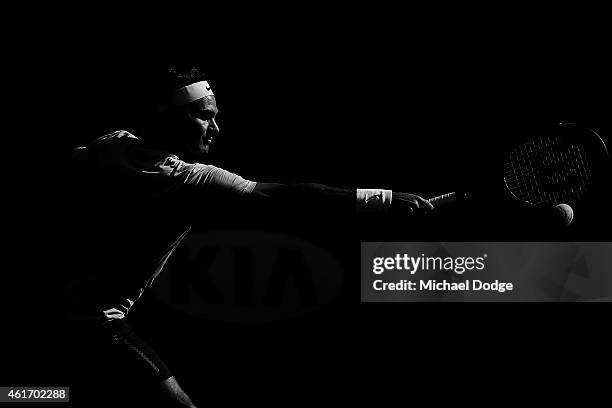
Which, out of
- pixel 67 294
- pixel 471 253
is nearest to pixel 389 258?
pixel 471 253

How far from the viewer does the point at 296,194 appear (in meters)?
3.03

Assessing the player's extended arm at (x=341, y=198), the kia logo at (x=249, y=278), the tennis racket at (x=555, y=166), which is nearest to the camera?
the player's extended arm at (x=341, y=198)

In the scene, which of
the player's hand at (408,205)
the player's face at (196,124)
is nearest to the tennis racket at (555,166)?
the player's hand at (408,205)

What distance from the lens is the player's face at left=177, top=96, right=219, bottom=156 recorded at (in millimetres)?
3328

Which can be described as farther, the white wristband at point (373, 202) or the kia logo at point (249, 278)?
the kia logo at point (249, 278)

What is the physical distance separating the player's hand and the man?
54cm

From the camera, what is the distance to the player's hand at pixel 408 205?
3031 mm

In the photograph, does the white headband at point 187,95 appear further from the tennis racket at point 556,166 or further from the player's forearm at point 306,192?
the tennis racket at point 556,166

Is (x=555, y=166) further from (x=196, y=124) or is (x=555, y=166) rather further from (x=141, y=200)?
(x=141, y=200)

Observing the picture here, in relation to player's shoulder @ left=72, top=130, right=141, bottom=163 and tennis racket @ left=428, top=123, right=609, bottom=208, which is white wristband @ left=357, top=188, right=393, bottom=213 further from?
player's shoulder @ left=72, top=130, right=141, bottom=163

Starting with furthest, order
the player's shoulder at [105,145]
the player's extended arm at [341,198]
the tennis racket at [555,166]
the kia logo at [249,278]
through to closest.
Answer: the kia logo at [249,278] < the tennis racket at [555,166] < the player's shoulder at [105,145] < the player's extended arm at [341,198]

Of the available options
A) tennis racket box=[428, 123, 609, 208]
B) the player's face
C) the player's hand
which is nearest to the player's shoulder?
the player's face

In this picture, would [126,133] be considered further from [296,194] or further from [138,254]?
[296,194]

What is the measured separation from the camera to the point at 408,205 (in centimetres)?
303
